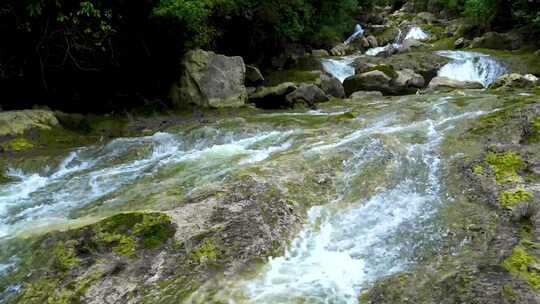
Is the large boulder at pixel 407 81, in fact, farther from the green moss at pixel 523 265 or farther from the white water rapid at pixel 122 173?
the green moss at pixel 523 265

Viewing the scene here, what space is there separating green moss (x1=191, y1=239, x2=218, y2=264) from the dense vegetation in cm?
720

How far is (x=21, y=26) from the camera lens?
10773 millimetres

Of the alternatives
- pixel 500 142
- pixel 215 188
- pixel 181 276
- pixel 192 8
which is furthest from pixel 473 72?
pixel 181 276

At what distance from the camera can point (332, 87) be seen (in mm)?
17016

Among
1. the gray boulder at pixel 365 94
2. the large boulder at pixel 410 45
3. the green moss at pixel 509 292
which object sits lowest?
the gray boulder at pixel 365 94

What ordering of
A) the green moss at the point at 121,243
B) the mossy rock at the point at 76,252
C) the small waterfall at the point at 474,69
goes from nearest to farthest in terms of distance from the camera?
the mossy rock at the point at 76,252
the green moss at the point at 121,243
the small waterfall at the point at 474,69

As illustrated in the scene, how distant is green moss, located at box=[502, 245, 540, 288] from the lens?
346 cm

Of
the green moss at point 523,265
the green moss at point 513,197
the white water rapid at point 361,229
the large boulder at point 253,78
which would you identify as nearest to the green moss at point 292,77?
the large boulder at point 253,78

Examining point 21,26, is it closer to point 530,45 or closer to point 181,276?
point 181,276

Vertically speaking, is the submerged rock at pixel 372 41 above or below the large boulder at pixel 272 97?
above

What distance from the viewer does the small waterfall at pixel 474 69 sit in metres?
19.0

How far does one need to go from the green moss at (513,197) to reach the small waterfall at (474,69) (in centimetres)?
1543

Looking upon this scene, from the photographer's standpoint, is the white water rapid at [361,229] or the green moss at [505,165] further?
the green moss at [505,165]

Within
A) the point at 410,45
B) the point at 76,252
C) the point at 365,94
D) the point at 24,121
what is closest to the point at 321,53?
the point at 410,45
